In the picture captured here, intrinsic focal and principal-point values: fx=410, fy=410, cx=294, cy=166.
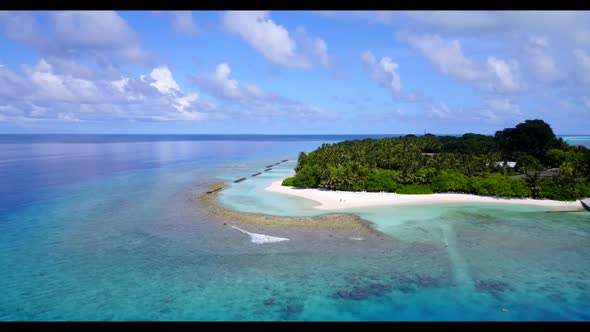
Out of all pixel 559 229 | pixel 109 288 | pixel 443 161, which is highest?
pixel 443 161

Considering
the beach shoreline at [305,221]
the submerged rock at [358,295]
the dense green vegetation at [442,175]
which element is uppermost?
the dense green vegetation at [442,175]

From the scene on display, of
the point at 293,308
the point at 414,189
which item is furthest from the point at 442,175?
the point at 293,308

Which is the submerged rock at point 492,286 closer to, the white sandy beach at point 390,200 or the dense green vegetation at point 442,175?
the white sandy beach at point 390,200

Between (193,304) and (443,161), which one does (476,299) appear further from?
(443,161)

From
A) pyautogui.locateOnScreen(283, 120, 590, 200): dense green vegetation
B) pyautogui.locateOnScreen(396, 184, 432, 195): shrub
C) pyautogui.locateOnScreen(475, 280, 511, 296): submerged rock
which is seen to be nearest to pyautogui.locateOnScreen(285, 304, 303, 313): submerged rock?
pyautogui.locateOnScreen(475, 280, 511, 296): submerged rock

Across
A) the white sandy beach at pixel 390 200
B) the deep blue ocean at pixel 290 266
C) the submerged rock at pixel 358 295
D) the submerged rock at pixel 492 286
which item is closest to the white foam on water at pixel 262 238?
the deep blue ocean at pixel 290 266
